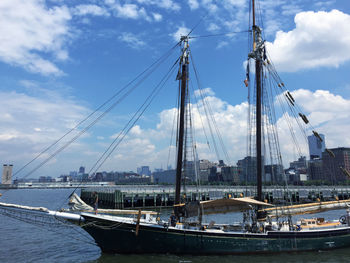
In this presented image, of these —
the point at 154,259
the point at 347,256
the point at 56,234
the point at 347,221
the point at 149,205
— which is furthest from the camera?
the point at 149,205

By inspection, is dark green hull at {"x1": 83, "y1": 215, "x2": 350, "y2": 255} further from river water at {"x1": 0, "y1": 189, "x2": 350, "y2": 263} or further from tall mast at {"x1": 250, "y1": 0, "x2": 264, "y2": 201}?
tall mast at {"x1": 250, "y1": 0, "x2": 264, "y2": 201}

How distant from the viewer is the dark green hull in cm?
1966

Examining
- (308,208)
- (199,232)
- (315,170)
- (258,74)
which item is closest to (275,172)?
(308,208)

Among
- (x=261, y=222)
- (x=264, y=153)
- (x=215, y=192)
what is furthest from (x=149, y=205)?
(x=261, y=222)

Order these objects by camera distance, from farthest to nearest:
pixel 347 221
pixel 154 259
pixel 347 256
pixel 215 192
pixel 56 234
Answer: pixel 215 192 < pixel 56 234 < pixel 347 221 < pixel 347 256 < pixel 154 259

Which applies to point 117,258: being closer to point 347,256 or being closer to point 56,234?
point 56,234

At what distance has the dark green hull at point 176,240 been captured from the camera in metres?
19.7

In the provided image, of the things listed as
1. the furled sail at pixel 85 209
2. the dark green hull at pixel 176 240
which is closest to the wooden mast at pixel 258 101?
the dark green hull at pixel 176 240

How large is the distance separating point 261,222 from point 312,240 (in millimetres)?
4211

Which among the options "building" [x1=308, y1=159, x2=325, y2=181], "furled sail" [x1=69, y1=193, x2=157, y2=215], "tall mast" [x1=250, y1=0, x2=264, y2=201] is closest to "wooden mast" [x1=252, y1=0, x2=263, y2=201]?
"tall mast" [x1=250, y1=0, x2=264, y2=201]

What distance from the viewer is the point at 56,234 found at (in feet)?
97.9

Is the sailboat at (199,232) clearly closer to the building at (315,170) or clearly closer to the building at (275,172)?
the building at (275,172)

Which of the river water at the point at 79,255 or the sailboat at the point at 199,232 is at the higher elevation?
the sailboat at the point at 199,232

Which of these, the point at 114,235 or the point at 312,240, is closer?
the point at 114,235
